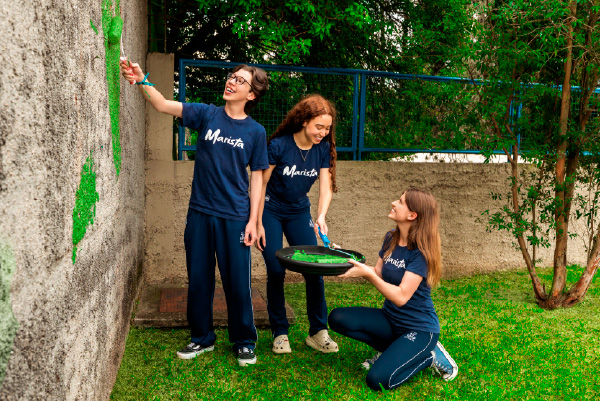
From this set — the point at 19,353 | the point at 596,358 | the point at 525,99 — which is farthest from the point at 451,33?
the point at 19,353

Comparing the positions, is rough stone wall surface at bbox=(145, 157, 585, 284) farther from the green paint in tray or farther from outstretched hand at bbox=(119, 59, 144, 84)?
outstretched hand at bbox=(119, 59, 144, 84)

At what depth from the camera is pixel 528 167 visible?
246 inches

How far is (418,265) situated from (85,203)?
6.36 feet

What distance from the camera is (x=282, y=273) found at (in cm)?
374

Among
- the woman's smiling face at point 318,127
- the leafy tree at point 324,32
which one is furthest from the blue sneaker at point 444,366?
the leafy tree at point 324,32

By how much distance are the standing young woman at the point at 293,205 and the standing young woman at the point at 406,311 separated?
36cm

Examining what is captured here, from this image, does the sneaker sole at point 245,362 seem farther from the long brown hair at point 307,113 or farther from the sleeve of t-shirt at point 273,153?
the long brown hair at point 307,113

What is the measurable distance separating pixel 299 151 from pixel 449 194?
118 inches

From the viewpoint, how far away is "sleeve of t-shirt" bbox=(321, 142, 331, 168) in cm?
392

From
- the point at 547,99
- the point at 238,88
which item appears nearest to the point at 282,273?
the point at 238,88

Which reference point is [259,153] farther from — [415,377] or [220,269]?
[415,377]

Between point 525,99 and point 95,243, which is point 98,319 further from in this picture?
point 525,99

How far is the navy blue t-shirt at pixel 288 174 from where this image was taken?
373cm

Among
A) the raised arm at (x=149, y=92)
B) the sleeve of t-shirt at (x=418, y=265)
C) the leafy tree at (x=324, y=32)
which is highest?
the leafy tree at (x=324, y=32)
